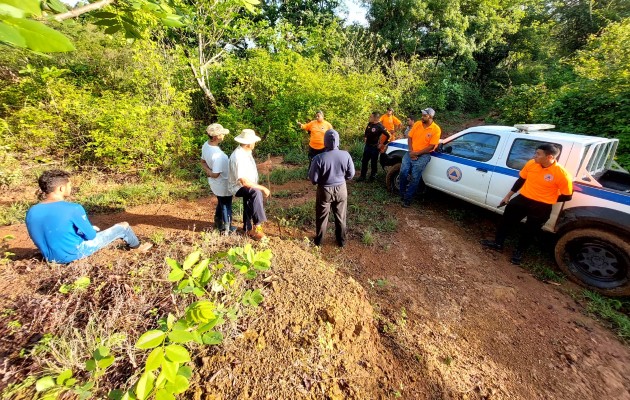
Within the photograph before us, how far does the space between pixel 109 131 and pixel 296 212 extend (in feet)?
16.4

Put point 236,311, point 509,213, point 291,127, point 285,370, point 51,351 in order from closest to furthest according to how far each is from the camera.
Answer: point 51,351 < point 285,370 < point 236,311 < point 509,213 < point 291,127

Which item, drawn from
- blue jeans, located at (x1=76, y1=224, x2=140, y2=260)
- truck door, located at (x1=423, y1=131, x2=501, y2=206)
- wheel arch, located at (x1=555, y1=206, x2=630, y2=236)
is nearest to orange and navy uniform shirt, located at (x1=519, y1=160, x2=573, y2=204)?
wheel arch, located at (x1=555, y1=206, x2=630, y2=236)

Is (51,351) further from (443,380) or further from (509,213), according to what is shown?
(509,213)

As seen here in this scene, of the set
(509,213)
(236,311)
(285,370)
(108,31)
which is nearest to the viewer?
(108,31)

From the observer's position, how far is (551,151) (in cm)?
376

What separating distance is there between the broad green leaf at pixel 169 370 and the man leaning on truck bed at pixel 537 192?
4.69 metres

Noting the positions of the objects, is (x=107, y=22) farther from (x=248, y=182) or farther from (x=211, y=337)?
(x=248, y=182)

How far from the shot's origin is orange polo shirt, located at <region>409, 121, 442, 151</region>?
552 centimetres

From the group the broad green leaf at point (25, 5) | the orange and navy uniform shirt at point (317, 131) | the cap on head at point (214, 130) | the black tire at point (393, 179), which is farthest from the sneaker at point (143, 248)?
the black tire at point (393, 179)

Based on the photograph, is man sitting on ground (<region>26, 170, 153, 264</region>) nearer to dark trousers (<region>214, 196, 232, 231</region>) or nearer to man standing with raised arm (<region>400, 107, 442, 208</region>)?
dark trousers (<region>214, 196, 232, 231</region>)

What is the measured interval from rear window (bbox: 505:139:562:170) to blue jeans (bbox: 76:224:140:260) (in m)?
5.75

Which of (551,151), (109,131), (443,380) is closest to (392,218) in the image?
(551,151)

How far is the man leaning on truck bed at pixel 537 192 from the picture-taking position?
3799 mm

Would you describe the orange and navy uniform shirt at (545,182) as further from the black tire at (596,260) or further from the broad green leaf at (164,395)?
the broad green leaf at (164,395)
